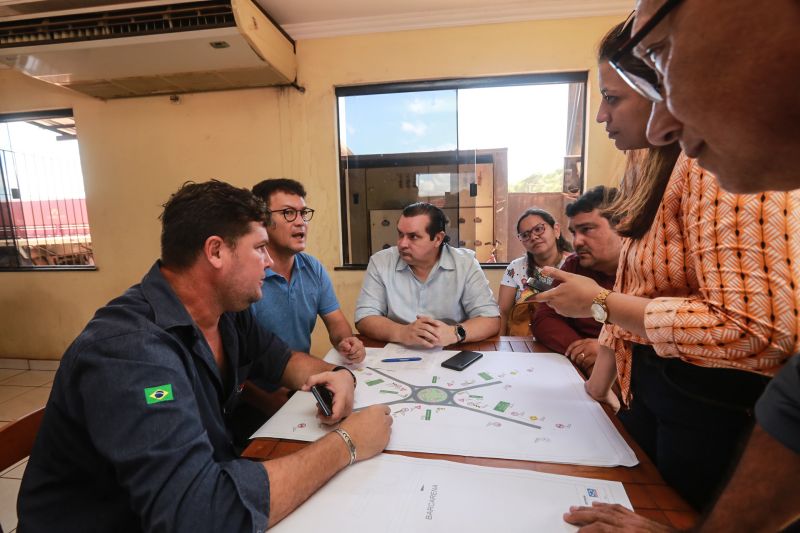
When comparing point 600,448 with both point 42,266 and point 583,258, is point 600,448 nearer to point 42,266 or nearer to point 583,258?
point 583,258

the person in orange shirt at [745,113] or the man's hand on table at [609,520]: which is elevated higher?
the person in orange shirt at [745,113]

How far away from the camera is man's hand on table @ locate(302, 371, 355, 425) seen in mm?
940

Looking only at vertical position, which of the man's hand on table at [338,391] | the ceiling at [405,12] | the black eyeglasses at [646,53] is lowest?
the man's hand on table at [338,391]

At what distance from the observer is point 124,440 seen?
0.63 m

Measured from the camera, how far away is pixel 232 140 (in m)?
3.23

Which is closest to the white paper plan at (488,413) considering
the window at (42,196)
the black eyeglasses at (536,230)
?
the black eyeglasses at (536,230)

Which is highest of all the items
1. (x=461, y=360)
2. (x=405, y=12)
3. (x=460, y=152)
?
(x=405, y=12)

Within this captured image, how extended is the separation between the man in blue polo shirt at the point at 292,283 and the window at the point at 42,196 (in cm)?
283

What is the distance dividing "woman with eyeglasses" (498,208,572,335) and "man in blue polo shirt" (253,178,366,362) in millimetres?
1165

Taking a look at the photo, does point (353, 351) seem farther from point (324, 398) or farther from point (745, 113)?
point (745, 113)

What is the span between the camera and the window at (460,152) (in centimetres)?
300

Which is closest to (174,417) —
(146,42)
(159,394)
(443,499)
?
(159,394)

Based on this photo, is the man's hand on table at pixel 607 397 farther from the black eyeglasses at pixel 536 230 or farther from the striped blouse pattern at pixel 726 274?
the black eyeglasses at pixel 536 230

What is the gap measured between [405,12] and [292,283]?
7.47ft
